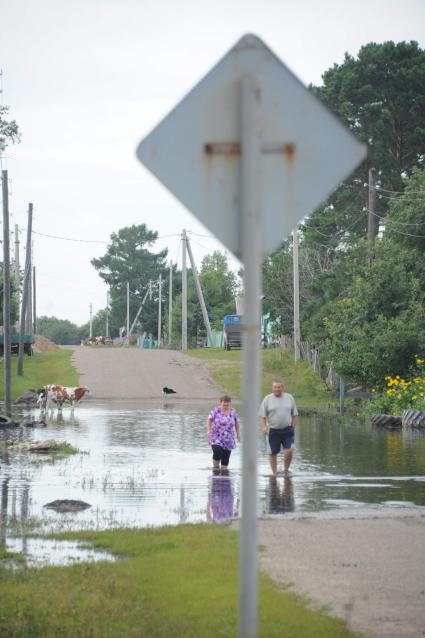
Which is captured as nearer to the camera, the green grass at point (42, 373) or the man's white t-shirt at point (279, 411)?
the man's white t-shirt at point (279, 411)

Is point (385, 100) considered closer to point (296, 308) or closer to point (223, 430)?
point (296, 308)

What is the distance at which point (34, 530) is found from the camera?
40.0 feet

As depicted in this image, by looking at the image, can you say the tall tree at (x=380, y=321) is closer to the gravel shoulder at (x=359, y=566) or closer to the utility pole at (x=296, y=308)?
the utility pole at (x=296, y=308)

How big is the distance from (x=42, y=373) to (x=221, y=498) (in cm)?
4198

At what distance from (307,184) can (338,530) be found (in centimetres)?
713

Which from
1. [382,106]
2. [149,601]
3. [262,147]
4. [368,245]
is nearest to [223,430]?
[149,601]

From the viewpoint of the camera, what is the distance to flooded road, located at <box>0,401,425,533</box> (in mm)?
14297

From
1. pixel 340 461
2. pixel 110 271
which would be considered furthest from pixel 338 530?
pixel 110 271

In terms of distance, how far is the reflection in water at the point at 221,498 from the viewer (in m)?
14.0

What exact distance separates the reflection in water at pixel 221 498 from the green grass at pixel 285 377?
24523mm

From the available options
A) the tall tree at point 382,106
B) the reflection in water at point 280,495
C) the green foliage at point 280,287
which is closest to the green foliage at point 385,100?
the tall tree at point 382,106

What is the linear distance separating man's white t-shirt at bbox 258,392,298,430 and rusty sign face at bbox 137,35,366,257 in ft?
43.9

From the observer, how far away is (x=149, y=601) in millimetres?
8203

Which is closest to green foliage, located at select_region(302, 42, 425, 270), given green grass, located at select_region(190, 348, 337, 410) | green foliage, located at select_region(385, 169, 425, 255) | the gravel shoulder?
green grass, located at select_region(190, 348, 337, 410)
